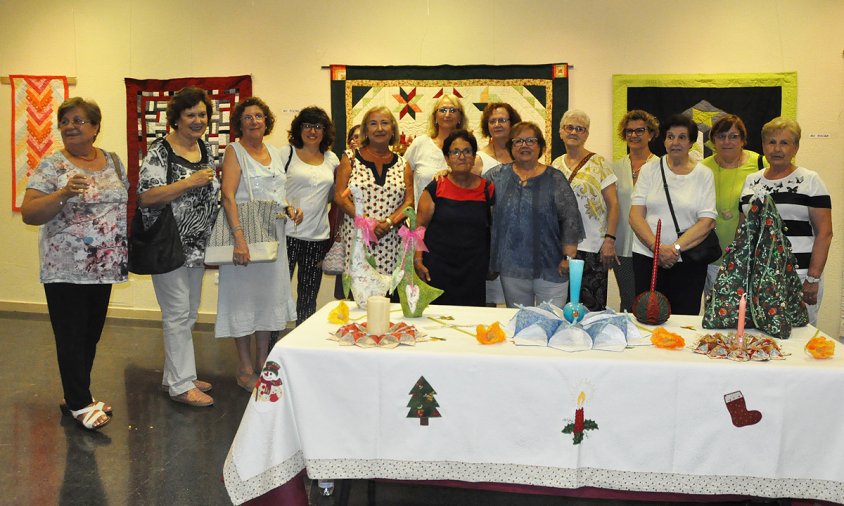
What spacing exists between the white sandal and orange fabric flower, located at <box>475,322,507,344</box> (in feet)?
6.83

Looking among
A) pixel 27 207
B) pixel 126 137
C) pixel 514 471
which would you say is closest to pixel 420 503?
pixel 514 471

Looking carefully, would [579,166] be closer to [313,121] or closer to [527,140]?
[527,140]

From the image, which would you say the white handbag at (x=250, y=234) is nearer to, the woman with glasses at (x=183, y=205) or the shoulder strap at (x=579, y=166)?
the woman with glasses at (x=183, y=205)

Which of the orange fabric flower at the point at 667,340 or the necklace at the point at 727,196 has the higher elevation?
the necklace at the point at 727,196

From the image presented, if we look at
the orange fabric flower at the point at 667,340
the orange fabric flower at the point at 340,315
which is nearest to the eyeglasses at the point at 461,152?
the orange fabric flower at the point at 340,315

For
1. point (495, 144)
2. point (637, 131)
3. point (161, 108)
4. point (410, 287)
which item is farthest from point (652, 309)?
point (161, 108)

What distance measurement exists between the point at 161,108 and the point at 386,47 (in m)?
1.86

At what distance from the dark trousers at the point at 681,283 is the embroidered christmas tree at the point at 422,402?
1725 mm

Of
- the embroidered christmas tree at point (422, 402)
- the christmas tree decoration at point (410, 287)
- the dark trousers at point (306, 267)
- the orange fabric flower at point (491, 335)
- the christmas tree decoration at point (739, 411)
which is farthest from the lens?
the dark trousers at point (306, 267)

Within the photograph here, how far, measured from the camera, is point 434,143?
4.08 meters

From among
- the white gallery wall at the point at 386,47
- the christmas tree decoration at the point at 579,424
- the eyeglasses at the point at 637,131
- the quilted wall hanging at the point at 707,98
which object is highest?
the white gallery wall at the point at 386,47

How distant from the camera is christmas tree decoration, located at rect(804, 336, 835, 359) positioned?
2.01 meters

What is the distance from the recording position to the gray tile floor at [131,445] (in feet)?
8.75

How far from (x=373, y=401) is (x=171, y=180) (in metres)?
1.89
